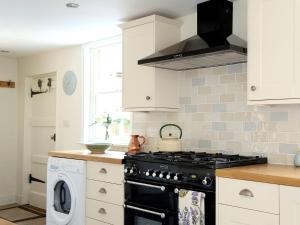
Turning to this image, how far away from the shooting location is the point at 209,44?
274cm

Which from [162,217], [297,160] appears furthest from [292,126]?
[162,217]

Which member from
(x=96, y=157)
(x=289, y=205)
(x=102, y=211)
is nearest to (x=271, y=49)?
(x=289, y=205)

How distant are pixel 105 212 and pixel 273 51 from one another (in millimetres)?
1992

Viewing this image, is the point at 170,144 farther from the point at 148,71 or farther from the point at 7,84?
the point at 7,84

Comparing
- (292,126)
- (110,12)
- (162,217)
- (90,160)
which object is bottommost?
(162,217)

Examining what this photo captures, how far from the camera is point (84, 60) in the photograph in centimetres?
467

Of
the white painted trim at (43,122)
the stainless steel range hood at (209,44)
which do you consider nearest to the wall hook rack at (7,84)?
the white painted trim at (43,122)

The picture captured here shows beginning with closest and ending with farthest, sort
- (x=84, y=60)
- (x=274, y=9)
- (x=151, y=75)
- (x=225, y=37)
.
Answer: (x=274, y=9)
(x=225, y=37)
(x=151, y=75)
(x=84, y=60)

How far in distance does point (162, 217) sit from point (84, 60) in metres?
2.63

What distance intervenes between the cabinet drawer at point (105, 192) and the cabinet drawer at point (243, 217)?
1.07 meters

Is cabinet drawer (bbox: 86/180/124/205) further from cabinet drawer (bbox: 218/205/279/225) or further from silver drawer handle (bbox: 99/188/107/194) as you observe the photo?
cabinet drawer (bbox: 218/205/279/225)

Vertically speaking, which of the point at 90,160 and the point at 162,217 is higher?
the point at 90,160

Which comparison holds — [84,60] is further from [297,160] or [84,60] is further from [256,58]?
[297,160]

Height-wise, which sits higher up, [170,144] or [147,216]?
[170,144]
